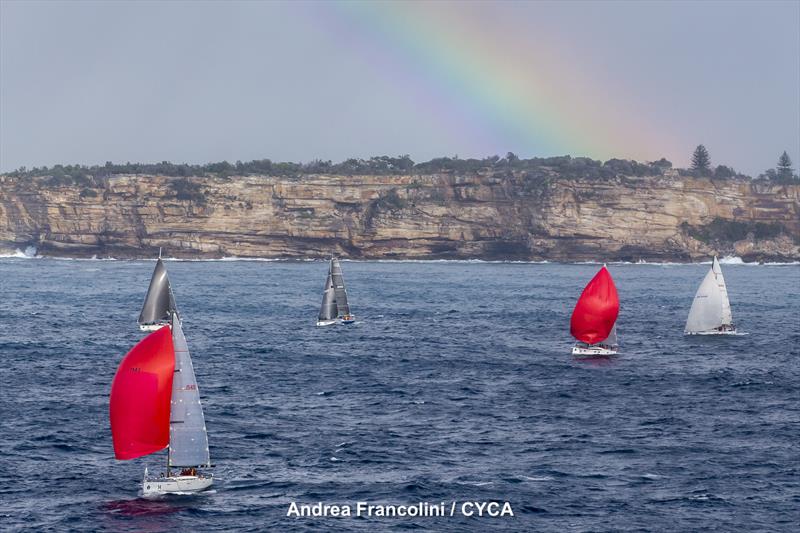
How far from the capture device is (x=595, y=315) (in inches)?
2778

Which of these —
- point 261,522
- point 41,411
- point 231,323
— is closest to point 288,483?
point 261,522

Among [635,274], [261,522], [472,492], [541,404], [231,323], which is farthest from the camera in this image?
[635,274]

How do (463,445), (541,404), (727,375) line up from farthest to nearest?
(727,375)
(541,404)
(463,445)

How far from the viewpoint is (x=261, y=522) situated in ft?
113

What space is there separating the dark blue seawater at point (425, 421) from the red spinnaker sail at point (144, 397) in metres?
1.81

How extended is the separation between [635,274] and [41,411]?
129 metres

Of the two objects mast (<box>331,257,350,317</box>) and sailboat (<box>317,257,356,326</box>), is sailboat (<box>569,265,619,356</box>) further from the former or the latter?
mast (<box>331,257,350,317</box>)

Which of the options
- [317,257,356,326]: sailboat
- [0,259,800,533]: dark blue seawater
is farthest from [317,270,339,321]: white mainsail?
[0,259,800,533]: dark blue seawater

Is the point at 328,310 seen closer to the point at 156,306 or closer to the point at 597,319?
the point at 156,306

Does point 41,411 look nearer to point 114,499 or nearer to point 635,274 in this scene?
point 114,499

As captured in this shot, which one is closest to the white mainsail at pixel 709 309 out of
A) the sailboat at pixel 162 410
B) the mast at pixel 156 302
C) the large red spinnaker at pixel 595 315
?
the large red spinnaker at pixel 595 315

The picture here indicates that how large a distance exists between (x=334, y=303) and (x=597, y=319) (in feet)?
83.1

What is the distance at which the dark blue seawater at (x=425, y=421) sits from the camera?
118ft

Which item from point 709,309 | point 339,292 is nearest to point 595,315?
point 709,309
